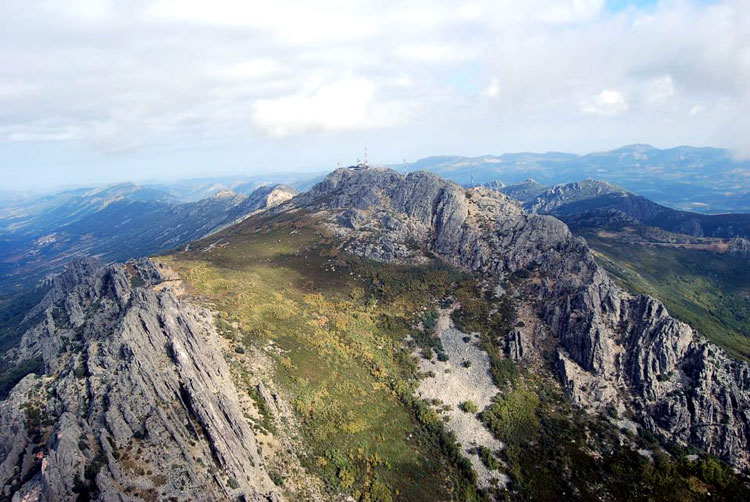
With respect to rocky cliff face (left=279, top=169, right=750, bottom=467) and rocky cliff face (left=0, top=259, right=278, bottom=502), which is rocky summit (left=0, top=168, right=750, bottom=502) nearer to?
rocky cliff face (left=0, top=259, right=278, bottom=502)

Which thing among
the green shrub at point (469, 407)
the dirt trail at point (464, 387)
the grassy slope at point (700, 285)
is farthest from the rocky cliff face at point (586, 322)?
the grassy slope at point (700, 285)

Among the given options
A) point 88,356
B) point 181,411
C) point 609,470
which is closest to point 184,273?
point 88,356

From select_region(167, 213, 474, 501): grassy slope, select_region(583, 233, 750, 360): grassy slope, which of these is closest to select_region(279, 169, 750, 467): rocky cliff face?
select_region(167, 213, 474, 501): grassy slope

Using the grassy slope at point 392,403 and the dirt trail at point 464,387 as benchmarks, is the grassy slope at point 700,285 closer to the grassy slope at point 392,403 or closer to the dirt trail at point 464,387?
the grassy slope at point 392,403

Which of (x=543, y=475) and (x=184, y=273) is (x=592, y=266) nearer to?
(x=543, y=475)

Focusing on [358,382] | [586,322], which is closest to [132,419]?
[358,382]

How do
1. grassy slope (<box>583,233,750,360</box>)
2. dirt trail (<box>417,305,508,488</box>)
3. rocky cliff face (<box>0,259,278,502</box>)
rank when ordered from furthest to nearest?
grassy slope (<box>583,233,750,360</box>)
dirt trail (<box>417,305,508,488</box>)
rocky cliff face (<box>0,259,278,502</box>)
